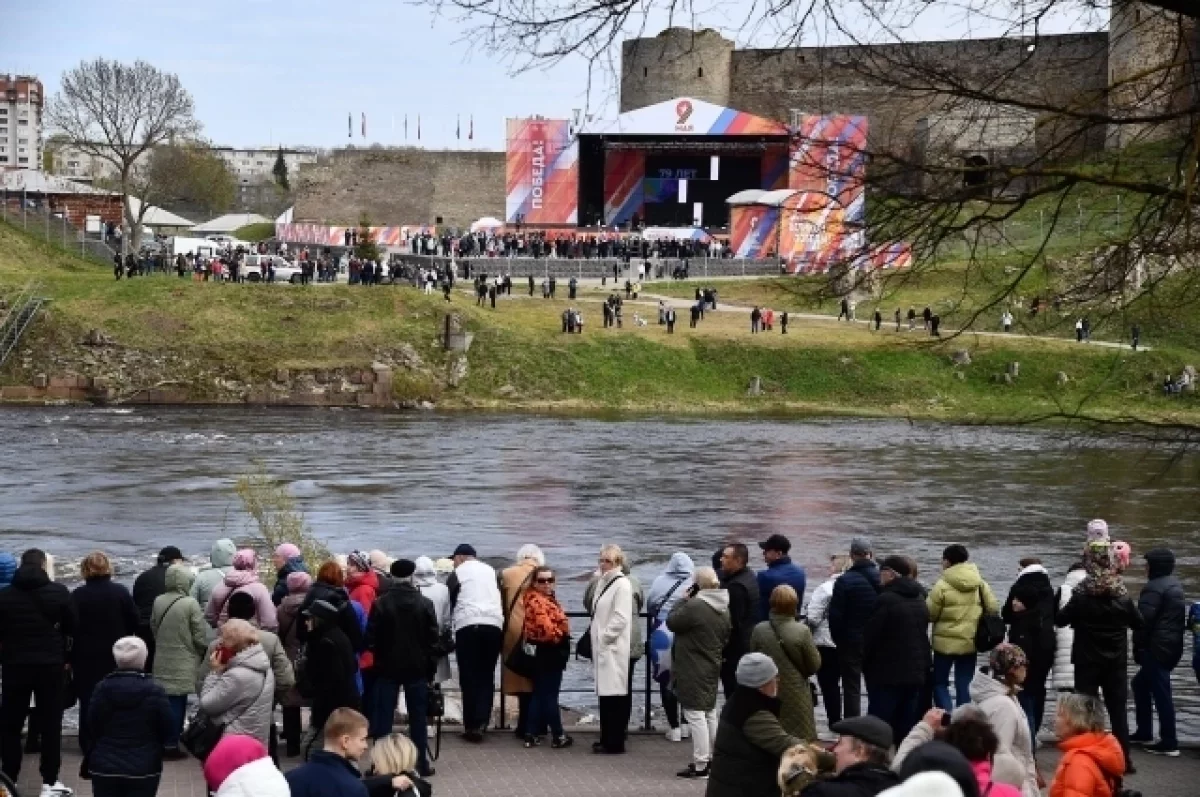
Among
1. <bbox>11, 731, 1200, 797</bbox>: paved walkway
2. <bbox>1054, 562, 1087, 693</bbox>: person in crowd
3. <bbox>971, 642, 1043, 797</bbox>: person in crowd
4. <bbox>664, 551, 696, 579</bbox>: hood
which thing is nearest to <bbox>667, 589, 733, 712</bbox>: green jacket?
<bbox>11, 731, 1200, 797</bbox>: paved walkway

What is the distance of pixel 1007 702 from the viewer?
32.5 feet

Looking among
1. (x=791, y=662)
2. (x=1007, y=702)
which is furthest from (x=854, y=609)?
(x=1007, y=702)

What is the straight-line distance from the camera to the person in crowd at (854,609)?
13086 mm

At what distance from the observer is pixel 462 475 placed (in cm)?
3734

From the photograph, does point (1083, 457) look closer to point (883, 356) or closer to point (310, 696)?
point (883, 356)

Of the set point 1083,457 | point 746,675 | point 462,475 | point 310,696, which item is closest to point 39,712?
point 310,696

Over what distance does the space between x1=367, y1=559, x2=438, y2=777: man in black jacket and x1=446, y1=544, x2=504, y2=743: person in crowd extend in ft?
2.38

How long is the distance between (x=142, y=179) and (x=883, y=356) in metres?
64.7

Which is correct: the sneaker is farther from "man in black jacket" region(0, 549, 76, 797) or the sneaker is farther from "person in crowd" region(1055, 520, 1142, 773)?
"man in black jacket" region(0, 549, 76, 797)

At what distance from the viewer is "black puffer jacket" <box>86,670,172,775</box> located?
9750 millimetres

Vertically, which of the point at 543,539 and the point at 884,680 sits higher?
the point at 884,680

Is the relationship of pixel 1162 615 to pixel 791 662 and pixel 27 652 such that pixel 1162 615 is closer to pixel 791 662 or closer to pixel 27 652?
pixel 791 662

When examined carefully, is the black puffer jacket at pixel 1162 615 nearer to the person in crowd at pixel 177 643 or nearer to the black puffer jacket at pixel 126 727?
the person in crowd at pixel 177 643

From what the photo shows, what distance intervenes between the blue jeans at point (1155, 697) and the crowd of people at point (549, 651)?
2cm
